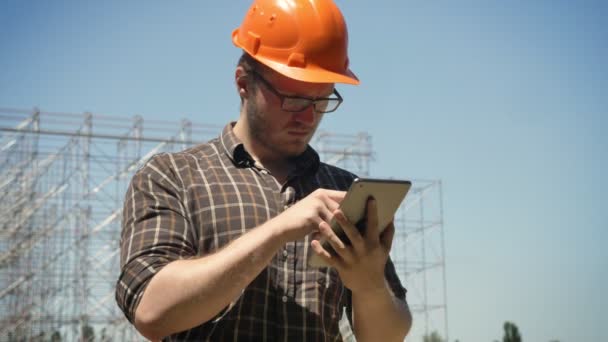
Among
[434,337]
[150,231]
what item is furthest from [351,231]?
[434,337]

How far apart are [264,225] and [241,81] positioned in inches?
27.3

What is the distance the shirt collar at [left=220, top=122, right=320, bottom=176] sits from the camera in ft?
5.96

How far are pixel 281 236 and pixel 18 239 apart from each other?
17.0 meters

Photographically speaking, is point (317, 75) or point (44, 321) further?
point (44, 321)

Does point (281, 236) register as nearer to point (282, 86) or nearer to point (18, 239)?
point (282, 86)

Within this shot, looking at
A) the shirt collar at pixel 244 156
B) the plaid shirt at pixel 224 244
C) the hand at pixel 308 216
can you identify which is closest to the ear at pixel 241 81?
the shirt collar at pixel 244 156

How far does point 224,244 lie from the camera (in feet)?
5.25

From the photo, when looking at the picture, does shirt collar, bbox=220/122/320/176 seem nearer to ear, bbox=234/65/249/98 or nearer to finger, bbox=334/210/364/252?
ear, bbox=234/65/249/98

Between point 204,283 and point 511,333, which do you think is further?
point 511,333

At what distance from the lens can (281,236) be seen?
135 cm

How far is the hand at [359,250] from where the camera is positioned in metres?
1.34

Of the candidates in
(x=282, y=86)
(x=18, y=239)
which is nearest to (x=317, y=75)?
(x=282, y=86)

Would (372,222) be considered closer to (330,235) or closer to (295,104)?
(330,235)

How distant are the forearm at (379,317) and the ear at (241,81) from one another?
675 mm
